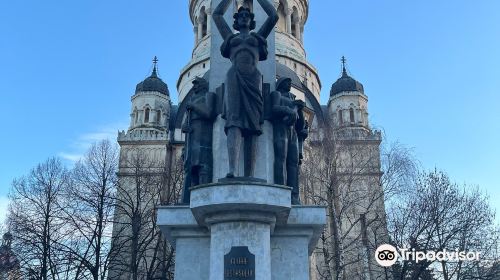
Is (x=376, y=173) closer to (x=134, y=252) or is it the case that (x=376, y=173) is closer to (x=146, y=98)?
(x=134, y=252)

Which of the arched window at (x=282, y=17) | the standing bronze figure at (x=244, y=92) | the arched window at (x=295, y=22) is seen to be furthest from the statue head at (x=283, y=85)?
the arched window at (x=295, y=22)

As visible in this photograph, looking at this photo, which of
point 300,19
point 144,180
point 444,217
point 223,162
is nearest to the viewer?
point 223,162

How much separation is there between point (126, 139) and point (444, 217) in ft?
87.6

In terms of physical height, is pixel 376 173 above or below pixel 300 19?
below

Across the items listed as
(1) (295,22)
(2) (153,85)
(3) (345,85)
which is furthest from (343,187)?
(1) (295,22)

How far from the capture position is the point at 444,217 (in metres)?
20.0

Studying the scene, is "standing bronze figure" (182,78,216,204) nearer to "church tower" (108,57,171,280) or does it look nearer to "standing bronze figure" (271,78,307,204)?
"standing bronze figure" (271,78,307,204)

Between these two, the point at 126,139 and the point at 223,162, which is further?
the point at 126,139

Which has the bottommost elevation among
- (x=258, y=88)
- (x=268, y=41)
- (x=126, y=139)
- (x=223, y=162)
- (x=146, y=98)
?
(x=223, y=162)

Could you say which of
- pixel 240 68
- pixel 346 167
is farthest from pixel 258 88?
pixel 346 167

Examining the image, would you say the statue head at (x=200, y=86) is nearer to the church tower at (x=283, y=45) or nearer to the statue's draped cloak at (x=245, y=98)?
the statue's draped cloak at (x=245, y=98)

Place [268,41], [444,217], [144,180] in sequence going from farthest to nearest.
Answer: [144,180]
[444,217]
[268,41]

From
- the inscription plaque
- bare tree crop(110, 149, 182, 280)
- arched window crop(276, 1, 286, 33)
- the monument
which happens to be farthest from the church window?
the inscription plaque

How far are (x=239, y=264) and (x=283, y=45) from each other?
132 ft
